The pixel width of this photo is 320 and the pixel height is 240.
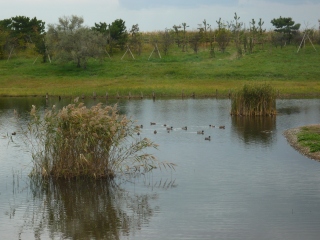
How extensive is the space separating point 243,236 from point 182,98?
53.8 m

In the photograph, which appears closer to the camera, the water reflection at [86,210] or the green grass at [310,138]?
the water reflection at [86,210]

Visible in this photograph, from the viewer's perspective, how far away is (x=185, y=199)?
2173 centimetres

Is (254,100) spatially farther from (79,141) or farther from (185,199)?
(185,199)

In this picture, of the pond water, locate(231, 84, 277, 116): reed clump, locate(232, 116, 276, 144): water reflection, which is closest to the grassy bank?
locate(231, 84, 277, 116): reed clump

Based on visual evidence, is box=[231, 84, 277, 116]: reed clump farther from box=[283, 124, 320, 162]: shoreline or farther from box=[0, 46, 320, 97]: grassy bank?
box=[0, 46, 320, 97]: grassy bank

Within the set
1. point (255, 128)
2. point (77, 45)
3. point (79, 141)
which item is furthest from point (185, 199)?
point (77, 45)

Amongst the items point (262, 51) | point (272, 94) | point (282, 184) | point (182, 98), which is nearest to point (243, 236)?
point (282, 184)

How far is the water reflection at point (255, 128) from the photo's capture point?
37.5 m

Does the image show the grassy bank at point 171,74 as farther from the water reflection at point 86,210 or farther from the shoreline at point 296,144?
the water reflection at point 86,210

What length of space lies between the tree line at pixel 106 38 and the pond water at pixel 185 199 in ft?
200

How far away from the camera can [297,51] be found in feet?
327

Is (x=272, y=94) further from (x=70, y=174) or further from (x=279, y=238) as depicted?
(x=279, y=238)

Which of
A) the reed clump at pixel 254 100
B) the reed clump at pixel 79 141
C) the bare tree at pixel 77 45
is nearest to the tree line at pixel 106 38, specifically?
the bare tree at pixel 77 45

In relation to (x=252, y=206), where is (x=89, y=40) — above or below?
above
